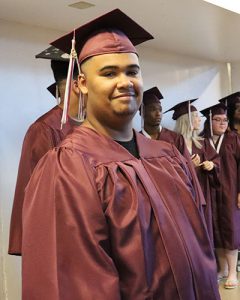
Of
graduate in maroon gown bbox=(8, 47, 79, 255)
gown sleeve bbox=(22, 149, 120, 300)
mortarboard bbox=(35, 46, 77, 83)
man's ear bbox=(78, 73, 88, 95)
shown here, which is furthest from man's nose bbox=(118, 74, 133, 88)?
mortarboard bbox=(35, 46, 77, 83)

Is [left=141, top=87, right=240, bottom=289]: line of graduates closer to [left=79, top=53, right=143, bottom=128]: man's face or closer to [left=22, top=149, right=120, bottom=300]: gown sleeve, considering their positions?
[left=79, top=53, right=143, bottom=128]: man's face

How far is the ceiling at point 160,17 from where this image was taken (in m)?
2.48

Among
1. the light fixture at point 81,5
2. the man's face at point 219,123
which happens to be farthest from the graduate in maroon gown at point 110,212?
the man's face at point 219,123

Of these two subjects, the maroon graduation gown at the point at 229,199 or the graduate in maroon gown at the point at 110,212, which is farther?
the maroon graduation gown at the point at 229,199

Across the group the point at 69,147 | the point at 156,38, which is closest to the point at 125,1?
the point at 156,38

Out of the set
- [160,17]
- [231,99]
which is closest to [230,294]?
[231,99]

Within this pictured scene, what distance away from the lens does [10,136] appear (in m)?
2.61

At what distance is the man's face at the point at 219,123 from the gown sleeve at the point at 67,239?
8.80ft

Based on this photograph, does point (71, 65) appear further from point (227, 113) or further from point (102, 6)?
point (227, 113)

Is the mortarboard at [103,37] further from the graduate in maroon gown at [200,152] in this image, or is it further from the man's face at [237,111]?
the man's face at [237,111]

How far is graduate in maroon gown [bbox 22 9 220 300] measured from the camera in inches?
41.9

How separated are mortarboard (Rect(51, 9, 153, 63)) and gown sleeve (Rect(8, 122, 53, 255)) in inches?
27.4

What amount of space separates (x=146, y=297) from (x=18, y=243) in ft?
3.55

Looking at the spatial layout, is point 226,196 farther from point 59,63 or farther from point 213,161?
point 59,63
